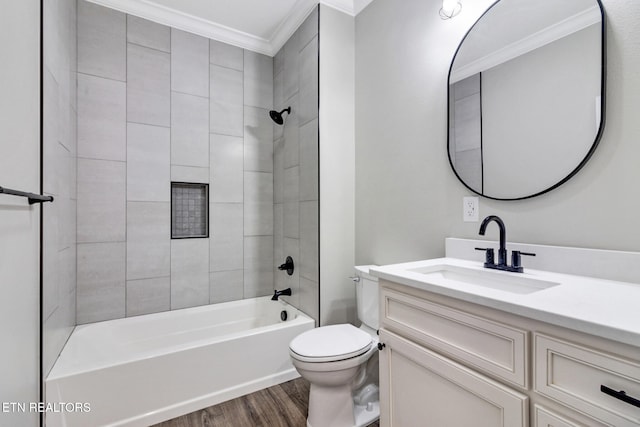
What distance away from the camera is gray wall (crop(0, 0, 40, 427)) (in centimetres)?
90

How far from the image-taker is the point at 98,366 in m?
1.50

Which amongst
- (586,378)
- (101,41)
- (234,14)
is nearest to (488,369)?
(586,378)

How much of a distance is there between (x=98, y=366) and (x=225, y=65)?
7.66ft

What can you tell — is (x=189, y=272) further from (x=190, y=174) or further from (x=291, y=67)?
(x=291, y=67)

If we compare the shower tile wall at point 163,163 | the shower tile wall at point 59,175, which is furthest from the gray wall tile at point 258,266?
the shower tile wall at point 59,175

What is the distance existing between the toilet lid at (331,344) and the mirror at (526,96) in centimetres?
99

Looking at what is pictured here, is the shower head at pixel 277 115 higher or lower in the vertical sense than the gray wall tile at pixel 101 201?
higher

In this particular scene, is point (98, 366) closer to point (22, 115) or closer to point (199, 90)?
point (22, 115)

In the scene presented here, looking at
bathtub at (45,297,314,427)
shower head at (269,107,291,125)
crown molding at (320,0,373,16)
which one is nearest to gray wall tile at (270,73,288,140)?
shower head at (269,107,291,125)

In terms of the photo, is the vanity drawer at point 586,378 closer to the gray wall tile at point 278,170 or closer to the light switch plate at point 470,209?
the light switch plate at point 470,209

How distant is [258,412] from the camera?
1.68 meters

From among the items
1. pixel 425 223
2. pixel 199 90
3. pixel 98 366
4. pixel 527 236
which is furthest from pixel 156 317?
pixel 527 236

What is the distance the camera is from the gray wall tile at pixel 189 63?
233cm

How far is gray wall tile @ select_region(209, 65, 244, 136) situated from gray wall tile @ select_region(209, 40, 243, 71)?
5 cm
